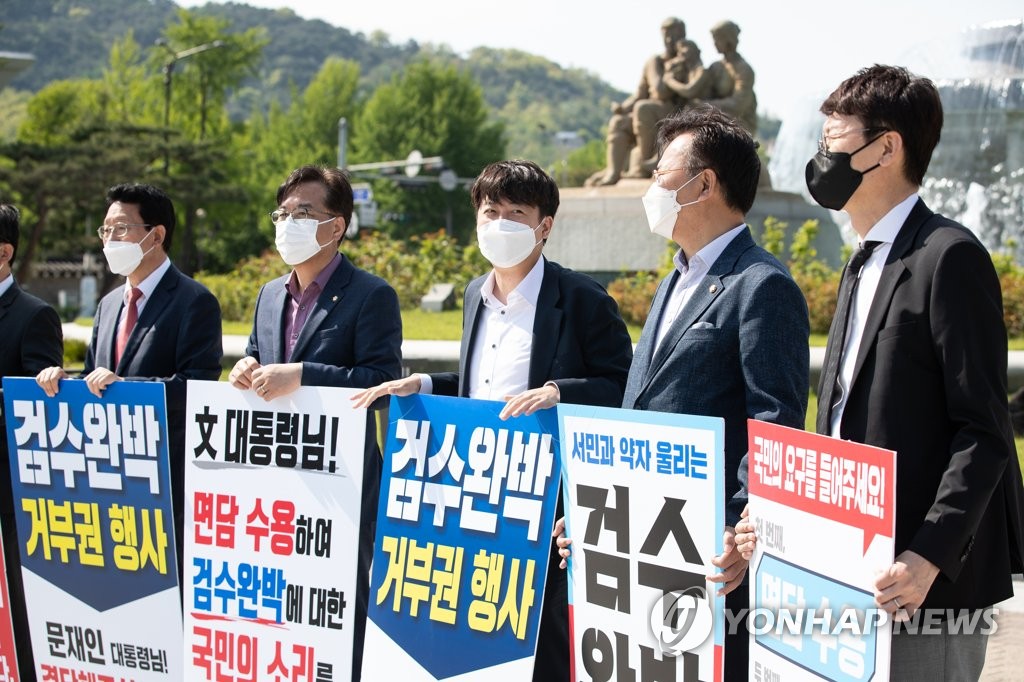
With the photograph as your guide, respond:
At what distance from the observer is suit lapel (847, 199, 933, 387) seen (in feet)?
9.14

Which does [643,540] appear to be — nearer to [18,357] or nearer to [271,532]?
[271,532]

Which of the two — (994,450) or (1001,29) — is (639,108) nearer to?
(994,450)

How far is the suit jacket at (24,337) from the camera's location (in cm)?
505

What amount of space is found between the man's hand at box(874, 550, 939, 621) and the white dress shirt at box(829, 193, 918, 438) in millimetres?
434

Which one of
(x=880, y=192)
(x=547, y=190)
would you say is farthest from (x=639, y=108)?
(x=880, y=192)

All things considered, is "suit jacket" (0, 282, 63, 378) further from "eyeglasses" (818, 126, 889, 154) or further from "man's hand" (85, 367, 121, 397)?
"eyeglasses" (818, 126, 889, 154)

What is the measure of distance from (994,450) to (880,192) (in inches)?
28.3

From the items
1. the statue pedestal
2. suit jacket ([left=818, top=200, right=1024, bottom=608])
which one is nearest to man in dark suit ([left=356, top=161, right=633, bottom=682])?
suit jacket ([left=818, top=200, right=1024, bottom=608])

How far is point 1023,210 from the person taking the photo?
84.1 feet

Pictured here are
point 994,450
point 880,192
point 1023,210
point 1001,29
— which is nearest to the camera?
point 994,450

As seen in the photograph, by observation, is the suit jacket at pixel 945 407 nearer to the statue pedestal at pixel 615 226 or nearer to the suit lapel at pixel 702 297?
the suit lapel at pixel 702 297

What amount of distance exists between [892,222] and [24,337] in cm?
378

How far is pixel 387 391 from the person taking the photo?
3.94m

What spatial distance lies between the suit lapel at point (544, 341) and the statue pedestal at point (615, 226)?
14.4 meters
